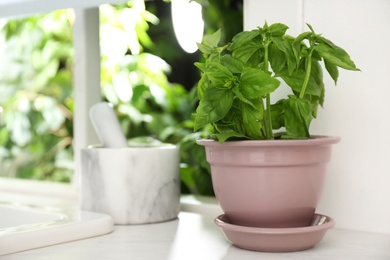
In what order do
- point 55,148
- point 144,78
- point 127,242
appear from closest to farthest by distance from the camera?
point 127,242 → point 144,78 → point 55,148

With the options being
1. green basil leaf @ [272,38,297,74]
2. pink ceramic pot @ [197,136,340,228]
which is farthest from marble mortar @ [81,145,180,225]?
green basil leaf @ [272,38,297,74]

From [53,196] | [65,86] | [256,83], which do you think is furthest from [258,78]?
[65,86]

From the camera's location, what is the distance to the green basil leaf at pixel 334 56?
2.77ft

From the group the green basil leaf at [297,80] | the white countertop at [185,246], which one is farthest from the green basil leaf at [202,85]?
the white countertop at [185,246]

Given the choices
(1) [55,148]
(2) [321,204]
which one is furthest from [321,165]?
(1) [55,148]

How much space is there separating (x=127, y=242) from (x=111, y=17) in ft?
4.11

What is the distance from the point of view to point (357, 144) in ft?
3.37

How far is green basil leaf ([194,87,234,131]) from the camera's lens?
32.7 inches

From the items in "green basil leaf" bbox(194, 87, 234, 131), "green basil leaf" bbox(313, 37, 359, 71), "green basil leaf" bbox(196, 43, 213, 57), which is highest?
"green basil leaf" bbox(196, 43, 213, 57)

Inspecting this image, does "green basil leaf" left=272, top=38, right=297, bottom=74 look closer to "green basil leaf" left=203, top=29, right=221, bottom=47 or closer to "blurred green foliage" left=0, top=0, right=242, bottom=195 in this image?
"green basil leaf" left=203, top=29, right=221, bottom=47

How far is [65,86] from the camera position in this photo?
7.76 ft

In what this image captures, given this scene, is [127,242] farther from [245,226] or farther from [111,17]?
[111,17]

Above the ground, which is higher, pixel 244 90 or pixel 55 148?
pixel 244 90

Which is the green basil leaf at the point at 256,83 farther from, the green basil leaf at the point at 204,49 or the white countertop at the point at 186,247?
the white countertop at the point at 186,247
